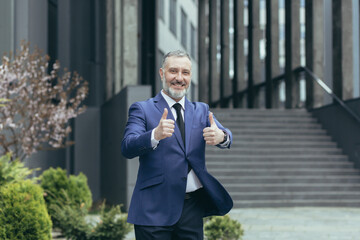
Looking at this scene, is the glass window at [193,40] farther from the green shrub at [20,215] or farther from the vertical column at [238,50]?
the green shrub at [20,215]

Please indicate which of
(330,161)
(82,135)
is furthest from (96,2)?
(330,161)

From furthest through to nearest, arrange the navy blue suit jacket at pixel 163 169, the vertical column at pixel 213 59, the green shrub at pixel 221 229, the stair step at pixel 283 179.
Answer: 1. the vertical column at pixel 213 59
2. the stair step at pixel 283 179
3. the green shrub at pixel 221 229
4. the navy blue suit jacket at pixel 163 169

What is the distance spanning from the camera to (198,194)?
3715 millimetres

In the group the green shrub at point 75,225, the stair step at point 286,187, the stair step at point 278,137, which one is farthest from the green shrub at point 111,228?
the stair step at point 278,137

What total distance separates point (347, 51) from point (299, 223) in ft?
25.6

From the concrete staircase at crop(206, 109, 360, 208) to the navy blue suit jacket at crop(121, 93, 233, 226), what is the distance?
35.1ft

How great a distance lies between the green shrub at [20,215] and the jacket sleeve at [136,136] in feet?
10.8

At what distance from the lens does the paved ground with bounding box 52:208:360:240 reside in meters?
9.86

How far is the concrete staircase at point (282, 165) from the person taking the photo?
47.9 feet

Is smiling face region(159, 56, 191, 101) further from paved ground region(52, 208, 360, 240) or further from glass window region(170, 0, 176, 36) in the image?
glass window region(170, 0, 176, 36)

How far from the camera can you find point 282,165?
1595cm

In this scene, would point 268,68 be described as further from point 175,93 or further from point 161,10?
point 175,93

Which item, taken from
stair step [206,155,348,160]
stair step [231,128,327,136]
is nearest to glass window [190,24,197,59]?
stair step [231,128,327,136]

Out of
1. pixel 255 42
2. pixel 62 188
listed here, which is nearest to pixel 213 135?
pixel 62 188
